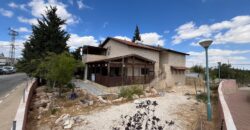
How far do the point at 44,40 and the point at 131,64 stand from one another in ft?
37.1

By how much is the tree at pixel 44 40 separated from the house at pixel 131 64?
12.3 feet


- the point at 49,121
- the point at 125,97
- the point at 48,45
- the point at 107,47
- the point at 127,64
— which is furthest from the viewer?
the point at 107,47

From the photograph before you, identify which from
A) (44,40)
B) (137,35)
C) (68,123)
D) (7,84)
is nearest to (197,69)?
(137,35)

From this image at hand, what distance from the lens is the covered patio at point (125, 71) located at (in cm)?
1858

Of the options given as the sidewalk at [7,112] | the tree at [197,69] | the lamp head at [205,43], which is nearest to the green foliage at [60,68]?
the sidewalk at [7,112]

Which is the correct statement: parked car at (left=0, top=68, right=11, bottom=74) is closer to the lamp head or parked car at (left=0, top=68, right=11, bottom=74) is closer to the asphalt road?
the asphalt road

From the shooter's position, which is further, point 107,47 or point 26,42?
point 107,47

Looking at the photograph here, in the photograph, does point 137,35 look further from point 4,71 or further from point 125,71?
point 4,71

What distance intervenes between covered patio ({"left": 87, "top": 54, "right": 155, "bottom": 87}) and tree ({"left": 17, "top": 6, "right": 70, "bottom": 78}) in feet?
15.6

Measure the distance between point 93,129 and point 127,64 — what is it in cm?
1197

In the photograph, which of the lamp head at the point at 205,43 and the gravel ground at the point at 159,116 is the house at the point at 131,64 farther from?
the lamp head at the point at 205,43

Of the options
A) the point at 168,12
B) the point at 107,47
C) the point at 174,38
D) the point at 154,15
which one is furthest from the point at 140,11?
the point at 174,38

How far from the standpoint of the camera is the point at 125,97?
593 inches

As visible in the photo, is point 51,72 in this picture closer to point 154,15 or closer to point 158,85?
point 158,85
